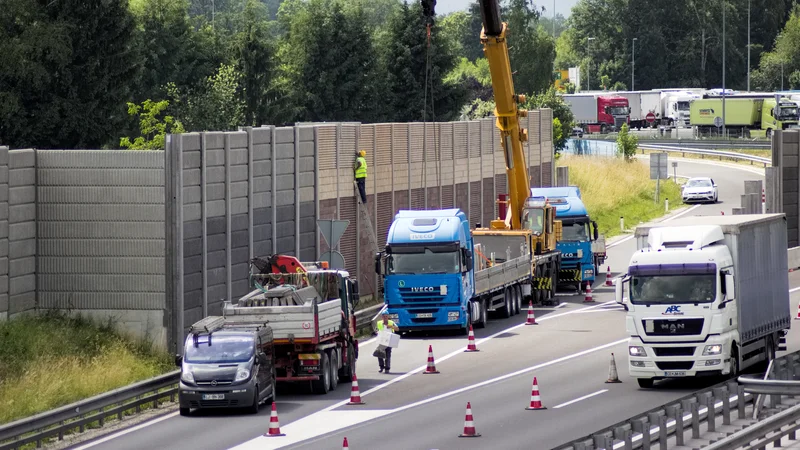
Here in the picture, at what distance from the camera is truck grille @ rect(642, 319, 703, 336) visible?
2880cm

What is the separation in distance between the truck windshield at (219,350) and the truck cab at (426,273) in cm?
1101

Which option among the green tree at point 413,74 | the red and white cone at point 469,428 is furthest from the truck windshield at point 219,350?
the green tree at point 413,74

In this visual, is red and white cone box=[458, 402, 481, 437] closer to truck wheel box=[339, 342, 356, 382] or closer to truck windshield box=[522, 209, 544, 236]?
truck wheel box=[339, 342, 356, 382]

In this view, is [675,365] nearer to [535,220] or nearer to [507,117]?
[535,220]

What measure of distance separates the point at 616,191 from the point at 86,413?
58.8 m

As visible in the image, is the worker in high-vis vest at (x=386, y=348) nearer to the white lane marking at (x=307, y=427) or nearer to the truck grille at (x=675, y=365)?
the white lane marking at (x=307, y=427)

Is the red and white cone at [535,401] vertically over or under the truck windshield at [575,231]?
under

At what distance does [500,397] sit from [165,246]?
9.62 m

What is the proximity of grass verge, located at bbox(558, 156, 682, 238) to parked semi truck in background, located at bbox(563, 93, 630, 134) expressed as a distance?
43770 mm

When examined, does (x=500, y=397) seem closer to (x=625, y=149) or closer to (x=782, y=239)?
(x=782, y=239)

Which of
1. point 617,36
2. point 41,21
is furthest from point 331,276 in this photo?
point 617,36

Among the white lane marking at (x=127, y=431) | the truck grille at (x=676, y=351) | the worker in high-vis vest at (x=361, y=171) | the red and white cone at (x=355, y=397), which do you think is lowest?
the white lane marking at (x=127, y=431)

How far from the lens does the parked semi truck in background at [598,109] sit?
14000 centimetres

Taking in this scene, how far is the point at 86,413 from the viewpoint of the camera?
27172 mm
